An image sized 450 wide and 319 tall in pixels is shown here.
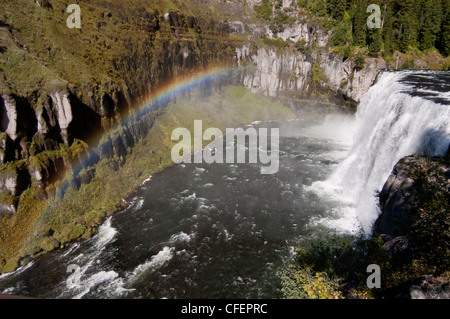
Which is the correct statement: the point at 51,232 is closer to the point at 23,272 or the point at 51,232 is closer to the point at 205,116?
the point at 23,272

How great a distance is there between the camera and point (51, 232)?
26.9 meters

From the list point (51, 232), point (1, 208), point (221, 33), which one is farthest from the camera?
point (221, 33)

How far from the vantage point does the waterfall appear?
23172 mm

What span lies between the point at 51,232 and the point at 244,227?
1992cm

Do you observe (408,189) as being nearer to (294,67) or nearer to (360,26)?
(360,26)

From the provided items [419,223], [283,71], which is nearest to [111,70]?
[419,223]

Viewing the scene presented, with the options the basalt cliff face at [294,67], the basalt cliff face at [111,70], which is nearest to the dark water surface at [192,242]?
the basalt cliff face at [111,70]

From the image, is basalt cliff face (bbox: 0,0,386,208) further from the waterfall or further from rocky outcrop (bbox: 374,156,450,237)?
rocky outcrop (bbox: 374,156,450,237)

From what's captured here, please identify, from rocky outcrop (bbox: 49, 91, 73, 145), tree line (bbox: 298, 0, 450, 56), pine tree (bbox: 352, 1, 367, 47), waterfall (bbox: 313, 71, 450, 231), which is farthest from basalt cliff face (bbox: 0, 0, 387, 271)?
waterfall (bbox: 313, 71, 450, 231)

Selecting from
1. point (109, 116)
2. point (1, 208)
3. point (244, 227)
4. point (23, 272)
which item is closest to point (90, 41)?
point (109, 116)

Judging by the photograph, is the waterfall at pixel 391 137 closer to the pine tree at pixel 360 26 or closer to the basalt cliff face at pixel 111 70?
the pine tree at pixel 360 26

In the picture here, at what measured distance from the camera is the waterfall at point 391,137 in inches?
912

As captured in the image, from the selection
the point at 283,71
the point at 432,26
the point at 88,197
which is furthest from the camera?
the point at 283,71

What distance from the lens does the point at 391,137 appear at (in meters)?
28.2
